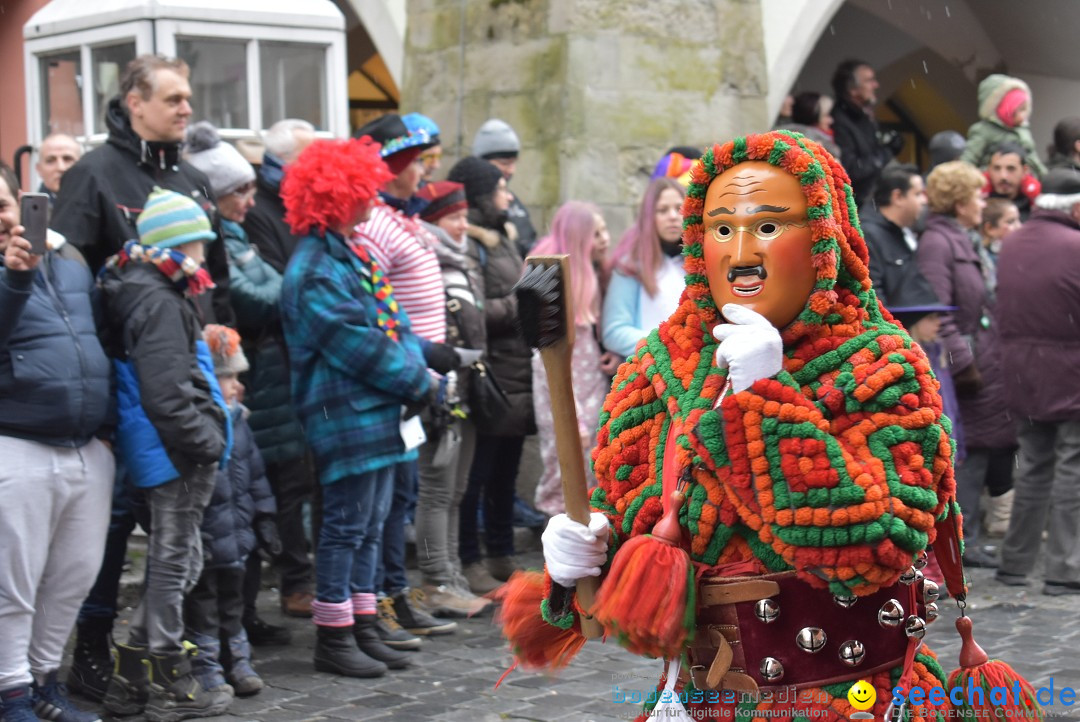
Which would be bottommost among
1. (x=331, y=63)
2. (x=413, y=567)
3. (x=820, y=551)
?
(x=413, y=567)

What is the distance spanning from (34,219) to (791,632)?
2.85 m

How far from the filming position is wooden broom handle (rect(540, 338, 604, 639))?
2.86m

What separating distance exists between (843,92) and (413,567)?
4973 millimetres

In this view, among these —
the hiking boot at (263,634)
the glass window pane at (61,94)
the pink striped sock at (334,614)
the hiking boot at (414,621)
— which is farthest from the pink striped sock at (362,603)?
the glass window pane at (61,94)

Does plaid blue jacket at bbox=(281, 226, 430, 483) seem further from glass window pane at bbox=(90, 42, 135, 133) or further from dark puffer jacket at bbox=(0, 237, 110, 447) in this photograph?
glass window pane at bbox=(90, 42, 135, 133)

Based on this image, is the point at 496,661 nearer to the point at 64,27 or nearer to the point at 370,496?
the point at 370,496

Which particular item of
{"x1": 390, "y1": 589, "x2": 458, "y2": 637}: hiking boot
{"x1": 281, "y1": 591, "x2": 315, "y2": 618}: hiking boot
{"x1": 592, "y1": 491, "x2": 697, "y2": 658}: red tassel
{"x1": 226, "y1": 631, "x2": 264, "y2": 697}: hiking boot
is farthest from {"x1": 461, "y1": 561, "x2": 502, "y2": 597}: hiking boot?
{"x1": 592, "y1": 491, "x2": 697, "y2": 658}: red tassel

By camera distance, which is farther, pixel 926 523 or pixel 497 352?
pixel 497 352

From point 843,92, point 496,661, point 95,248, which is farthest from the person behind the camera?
point 843,92

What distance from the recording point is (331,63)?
7.88 meters

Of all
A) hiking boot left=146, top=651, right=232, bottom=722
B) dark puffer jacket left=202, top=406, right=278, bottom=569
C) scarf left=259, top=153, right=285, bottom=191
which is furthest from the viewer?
scarf left=259, top=153, right=285, bottom=191

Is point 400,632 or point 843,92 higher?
point 843,92

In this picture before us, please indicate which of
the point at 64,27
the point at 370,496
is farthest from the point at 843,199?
the point at 64,27

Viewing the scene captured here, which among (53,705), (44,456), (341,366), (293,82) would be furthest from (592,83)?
(53,705)
